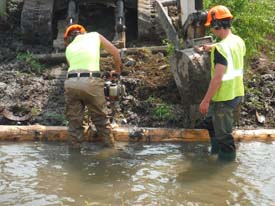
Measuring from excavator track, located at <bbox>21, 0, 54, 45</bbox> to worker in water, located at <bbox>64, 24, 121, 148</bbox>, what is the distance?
3.32 m

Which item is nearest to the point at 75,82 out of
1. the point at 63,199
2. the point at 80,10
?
the point at 63,199

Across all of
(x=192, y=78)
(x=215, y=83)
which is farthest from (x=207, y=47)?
(x=215, y=83)

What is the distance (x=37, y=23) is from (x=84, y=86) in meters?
3.94

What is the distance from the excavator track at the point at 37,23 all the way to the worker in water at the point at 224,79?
4732 millimetres

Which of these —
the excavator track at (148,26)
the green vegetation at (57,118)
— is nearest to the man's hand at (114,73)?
the green vegetation at (57,118)

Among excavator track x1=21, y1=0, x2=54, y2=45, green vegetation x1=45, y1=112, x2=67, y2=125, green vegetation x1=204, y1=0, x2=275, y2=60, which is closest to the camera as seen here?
green vegetation x1=45, y1=112, x2=67, y2=125

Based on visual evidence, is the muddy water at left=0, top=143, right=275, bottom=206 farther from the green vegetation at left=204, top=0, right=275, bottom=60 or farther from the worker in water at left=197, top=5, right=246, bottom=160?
the green vegetation at left=204, top=0, right=275, bottom=60

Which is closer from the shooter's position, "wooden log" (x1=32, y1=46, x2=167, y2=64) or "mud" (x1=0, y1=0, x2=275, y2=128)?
"mud" (x1=0, y1=0, x2=275, y2=128)

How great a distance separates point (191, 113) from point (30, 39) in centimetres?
420

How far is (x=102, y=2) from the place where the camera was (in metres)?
11.0

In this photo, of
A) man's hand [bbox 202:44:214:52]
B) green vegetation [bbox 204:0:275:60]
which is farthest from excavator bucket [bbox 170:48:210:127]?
green vegetation [bbox 204:0:275:60]

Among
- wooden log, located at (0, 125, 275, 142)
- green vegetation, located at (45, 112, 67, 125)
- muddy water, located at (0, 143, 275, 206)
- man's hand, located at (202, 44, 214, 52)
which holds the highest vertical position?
man's hand, located at (202, 44, 214, 52)

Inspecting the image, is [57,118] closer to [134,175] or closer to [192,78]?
[192,78]

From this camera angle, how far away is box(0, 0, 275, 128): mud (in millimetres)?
7918
